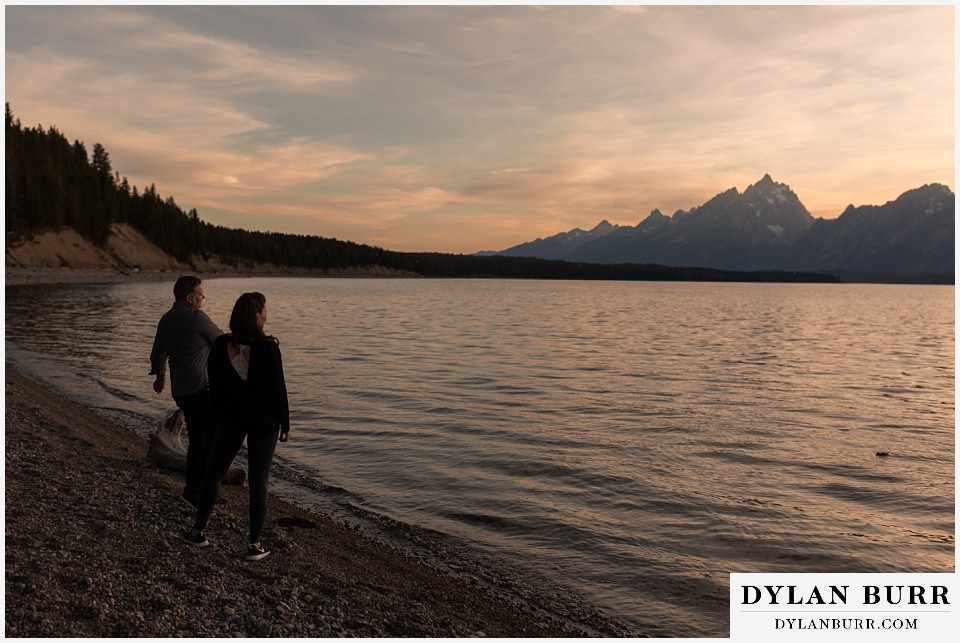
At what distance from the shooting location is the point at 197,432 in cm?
928

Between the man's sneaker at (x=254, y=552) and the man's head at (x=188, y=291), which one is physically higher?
the man's head at (x=188, y=291)

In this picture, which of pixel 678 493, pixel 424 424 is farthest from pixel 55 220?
pixel 678 493

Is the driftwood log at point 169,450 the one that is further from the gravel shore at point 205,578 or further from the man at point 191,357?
the man at point 191,357

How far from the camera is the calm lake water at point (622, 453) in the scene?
10.5 m

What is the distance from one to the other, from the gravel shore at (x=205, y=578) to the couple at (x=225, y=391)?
1.99ft

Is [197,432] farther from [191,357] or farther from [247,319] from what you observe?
[247,319]

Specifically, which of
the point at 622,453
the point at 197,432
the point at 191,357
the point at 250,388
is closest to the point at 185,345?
the point at 191,357

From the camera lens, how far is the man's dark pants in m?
8.99

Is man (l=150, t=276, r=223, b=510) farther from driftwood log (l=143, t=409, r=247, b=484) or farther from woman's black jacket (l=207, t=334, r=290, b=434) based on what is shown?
driftwood log (l=143, t=409, r=247, b=484)

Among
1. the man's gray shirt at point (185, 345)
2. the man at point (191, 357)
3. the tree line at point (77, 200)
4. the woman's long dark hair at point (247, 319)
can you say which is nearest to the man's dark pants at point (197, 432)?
the man at point (191, 357)

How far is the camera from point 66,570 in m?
7.04

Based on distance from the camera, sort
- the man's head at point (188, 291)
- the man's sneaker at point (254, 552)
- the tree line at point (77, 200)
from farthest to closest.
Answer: the tree line at point (77, 200) < the man's head at point (188, 291) < the man's sneaker at point (254, 552)

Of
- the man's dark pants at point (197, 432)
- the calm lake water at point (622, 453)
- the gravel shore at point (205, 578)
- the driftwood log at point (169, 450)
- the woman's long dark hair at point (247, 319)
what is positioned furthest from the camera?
the driftwood log at point (169, 450)

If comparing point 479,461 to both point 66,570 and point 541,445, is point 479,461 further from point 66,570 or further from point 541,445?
point 66,570
